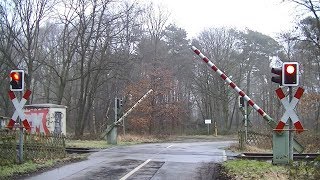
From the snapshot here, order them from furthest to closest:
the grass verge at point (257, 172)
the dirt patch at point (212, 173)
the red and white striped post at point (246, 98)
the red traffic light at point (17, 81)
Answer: the red and white striped post at point (246, 98)
the red traffic light at point (17, 81)
the dirt patch at point (212, 173)
the grass verge at point (257, 172)

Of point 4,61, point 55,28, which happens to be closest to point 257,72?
point 55,28

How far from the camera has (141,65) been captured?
194 ft

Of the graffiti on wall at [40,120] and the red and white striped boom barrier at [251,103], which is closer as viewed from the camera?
the red and white striped boom barrier at [251,103]

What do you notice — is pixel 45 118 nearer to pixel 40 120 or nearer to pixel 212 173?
pixel 40 120

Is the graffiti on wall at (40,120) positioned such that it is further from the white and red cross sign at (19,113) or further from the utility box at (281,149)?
the utility box at (281,149)

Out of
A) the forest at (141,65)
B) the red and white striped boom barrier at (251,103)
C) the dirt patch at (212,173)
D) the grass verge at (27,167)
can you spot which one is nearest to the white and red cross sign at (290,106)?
the dirt patch at (212,173)

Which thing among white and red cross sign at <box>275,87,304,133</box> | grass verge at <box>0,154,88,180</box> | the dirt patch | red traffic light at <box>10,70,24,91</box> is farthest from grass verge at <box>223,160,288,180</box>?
red traffic light at <box>10,70,24,91</box>

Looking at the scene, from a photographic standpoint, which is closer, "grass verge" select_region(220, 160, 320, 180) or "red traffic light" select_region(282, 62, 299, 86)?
"grass verge" select_region(220, 160, 320, 180)

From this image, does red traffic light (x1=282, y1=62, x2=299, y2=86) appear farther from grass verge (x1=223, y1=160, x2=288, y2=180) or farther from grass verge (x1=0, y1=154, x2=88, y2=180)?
grass verge (x1=0, y1=154, x2=88, y2=180)

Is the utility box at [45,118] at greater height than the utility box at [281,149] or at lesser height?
greater

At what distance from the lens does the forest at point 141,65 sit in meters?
42.2

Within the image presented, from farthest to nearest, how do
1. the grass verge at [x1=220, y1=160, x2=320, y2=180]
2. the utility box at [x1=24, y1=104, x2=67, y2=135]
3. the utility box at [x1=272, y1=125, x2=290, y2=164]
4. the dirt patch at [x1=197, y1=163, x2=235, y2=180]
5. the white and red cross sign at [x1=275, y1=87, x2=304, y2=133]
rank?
the utility box at [x1=24, y1=104, x2=67, y2=135]
the utility box at [x1=272, y1=125, x2=290, y2=164]
the dirt patch at [x1=197, y1=163, x2=235, y2=180]
the white and red cross sign at [x1=275, y1=87, x2=304, y2=133]
the grass verge at [x1=220, y1=160, x2=320, y2=180]

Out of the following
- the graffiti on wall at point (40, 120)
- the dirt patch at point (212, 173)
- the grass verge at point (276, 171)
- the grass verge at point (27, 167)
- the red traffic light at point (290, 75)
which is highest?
the red traffic light at point (290, 75)

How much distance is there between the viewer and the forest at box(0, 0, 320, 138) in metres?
42.2
